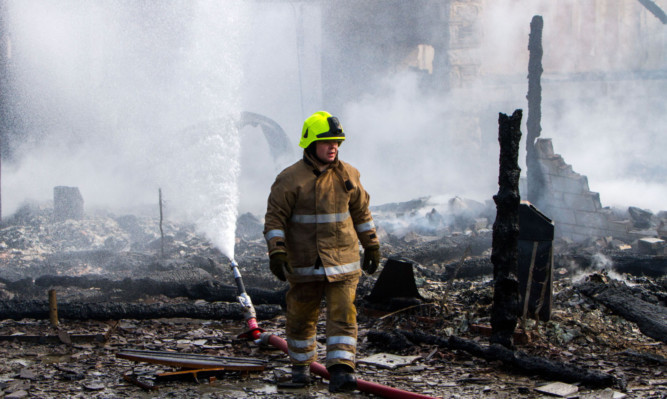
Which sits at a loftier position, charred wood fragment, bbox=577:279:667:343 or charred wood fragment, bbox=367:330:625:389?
charred wood fragment, bbox=577:279:667:343

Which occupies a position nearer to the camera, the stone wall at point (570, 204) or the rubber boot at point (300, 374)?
the rubber boot at point (300, 374)

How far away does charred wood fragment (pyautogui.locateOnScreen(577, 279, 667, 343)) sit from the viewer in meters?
5.16

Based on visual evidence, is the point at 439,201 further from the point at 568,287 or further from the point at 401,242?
the point at 568,287

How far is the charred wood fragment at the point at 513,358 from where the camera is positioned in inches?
154

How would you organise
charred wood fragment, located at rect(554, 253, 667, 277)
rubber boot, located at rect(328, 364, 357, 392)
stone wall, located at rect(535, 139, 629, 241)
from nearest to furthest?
1. rubber boot, located at rect(328, 364, 357, 392)
2. charred wood fragment, located at rect(554, 253, 667, 277)
3. stone wall, located at rect(535, 139, 629, 241)

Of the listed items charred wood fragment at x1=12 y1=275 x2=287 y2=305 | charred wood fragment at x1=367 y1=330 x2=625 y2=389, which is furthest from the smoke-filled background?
charred wood fragment at x1=367 y1=330 x2=625 y2=389

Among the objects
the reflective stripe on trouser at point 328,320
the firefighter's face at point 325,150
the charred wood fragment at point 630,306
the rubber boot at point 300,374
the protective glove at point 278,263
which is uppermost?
the firefighter's face at point 325,150

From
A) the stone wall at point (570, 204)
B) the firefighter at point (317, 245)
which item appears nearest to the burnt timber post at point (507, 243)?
the firefighter at point (317, 245)

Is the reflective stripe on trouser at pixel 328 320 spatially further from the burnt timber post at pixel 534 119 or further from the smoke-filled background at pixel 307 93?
the smoke-filled background at pixel 307 93

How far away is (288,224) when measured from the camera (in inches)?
159

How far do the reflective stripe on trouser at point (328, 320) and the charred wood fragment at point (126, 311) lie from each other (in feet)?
6.46

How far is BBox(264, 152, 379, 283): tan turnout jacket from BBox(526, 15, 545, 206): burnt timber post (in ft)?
27.5

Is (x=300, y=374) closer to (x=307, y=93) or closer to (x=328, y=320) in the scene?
(x=328, y=320)

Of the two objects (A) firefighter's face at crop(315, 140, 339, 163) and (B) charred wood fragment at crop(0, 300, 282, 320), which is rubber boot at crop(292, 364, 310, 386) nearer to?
(A) firefighter's face at crop(315, 140, 339, 163)
